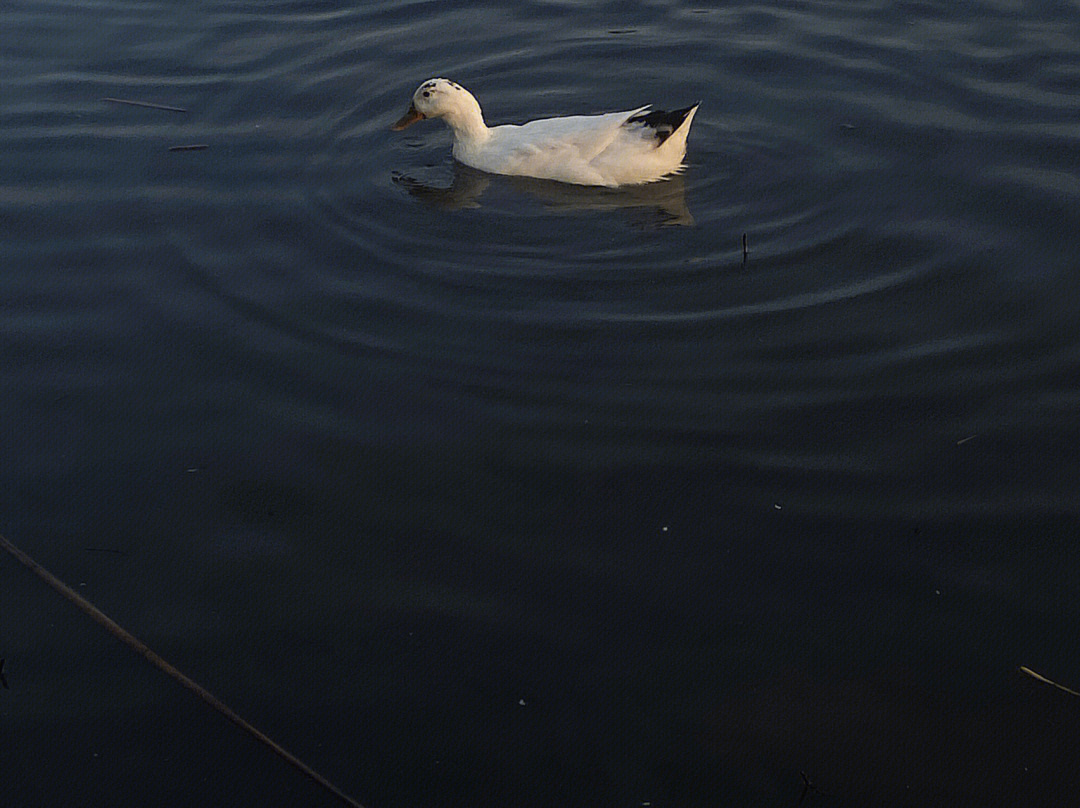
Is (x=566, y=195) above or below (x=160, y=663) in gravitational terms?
above

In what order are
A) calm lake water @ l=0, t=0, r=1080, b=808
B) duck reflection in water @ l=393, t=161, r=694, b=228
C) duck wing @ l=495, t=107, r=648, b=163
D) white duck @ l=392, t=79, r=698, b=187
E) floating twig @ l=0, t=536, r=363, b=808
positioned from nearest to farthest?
floating twig @ l=0, t=536, r=363, b=808
calm lake water @ l=0, t=0, r=1080, b=808
duck reflection in water @ l=393, t=161, r=694, b=228
white duck @ l=392, t=79, r=698, b=187
duck wing @ l=495, t=107, r=648, b=163

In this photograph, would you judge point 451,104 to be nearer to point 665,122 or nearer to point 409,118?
point 409,118

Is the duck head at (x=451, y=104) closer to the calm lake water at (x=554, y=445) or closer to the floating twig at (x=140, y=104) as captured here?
the calm lake water at (x=554, y=445)

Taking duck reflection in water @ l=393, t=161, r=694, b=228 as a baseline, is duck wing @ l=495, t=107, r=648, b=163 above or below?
above

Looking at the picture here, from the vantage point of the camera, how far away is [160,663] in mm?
4555

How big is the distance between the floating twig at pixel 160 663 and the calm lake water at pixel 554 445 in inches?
1.7

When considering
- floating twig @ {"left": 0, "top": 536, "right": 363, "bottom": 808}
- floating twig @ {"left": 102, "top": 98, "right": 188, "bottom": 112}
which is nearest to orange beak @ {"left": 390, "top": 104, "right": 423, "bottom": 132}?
floating twig @ {"left": 102, "top": 98, "right": 188, "bottom": 112}

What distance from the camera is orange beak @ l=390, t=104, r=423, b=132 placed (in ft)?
27.5

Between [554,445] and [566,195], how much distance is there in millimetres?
2614

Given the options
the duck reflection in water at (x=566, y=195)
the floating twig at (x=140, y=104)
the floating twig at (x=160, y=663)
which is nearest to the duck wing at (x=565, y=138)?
the duck reflection in water at (x=566, y=195)

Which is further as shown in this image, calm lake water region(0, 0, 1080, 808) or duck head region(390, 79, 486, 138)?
duck head region(390, 79, 486, 138)

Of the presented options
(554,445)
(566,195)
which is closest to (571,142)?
(566,195)

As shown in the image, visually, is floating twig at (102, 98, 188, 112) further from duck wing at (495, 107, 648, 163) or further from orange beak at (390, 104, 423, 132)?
duck wing at (495, 107, 648, 163)

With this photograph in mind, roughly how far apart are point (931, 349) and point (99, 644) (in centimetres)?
361
